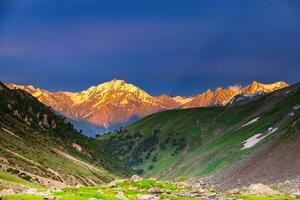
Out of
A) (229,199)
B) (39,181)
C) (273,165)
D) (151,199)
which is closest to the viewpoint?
(151,199)

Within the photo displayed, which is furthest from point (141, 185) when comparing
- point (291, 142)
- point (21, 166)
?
point (21, 166)

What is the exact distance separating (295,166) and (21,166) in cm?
10974

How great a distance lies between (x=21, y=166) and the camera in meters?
200

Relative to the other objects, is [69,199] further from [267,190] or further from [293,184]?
[293,184]

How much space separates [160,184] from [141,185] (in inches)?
179

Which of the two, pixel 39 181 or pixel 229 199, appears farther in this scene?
pixel 39 181

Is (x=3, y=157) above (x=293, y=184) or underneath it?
above

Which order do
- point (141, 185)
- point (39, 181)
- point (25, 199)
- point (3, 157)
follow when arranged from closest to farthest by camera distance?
point (25, 199) < point (141, 185) < point (39, 181) < point (3, 157)

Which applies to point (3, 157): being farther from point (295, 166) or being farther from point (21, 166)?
point (295, 166)

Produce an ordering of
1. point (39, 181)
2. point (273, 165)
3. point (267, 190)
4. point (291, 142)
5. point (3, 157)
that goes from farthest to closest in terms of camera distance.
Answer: point (3, 157)
point (39, 181)
point (291, 142)
point (273, 165)
point (267, 190)

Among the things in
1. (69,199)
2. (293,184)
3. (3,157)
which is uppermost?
(3,157)

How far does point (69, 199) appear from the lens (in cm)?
5253

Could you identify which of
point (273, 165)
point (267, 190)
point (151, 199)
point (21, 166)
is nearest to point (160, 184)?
point (267, 190)

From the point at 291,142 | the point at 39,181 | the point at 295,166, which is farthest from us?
the point at 39,181
